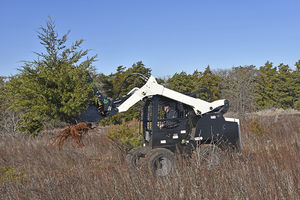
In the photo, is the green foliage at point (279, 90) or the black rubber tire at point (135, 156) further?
the green foliage at point (279, 90)

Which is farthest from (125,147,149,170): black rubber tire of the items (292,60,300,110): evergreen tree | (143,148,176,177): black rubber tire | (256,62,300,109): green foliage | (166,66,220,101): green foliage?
(292,60,300,110): evergreen tree

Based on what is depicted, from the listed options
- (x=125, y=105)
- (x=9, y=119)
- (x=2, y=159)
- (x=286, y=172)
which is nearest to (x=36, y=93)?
(x=125, y=105)

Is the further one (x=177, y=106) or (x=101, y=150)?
(x=101, y=150)

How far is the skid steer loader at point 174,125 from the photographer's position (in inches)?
219

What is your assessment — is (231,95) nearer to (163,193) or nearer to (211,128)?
(211,128)

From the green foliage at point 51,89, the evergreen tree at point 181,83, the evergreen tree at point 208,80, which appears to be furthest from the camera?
the evergreen tree at point 208,80

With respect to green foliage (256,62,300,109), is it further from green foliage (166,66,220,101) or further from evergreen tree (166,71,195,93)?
evergreen tree (166,71,195,93)

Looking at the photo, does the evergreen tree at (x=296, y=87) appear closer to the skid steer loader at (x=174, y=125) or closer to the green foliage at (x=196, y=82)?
the green foliage at (x=196, y=82)

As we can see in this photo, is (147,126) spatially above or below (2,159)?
above

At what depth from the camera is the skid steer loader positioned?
5.56 meters

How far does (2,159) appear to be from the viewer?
24.2 feet

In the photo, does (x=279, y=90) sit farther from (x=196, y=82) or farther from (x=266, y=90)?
(x=196, y=82)

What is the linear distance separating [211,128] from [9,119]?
10.4m

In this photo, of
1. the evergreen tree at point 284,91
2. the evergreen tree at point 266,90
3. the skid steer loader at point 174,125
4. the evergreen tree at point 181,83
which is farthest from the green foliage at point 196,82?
the skid steer loader at point 174,125
